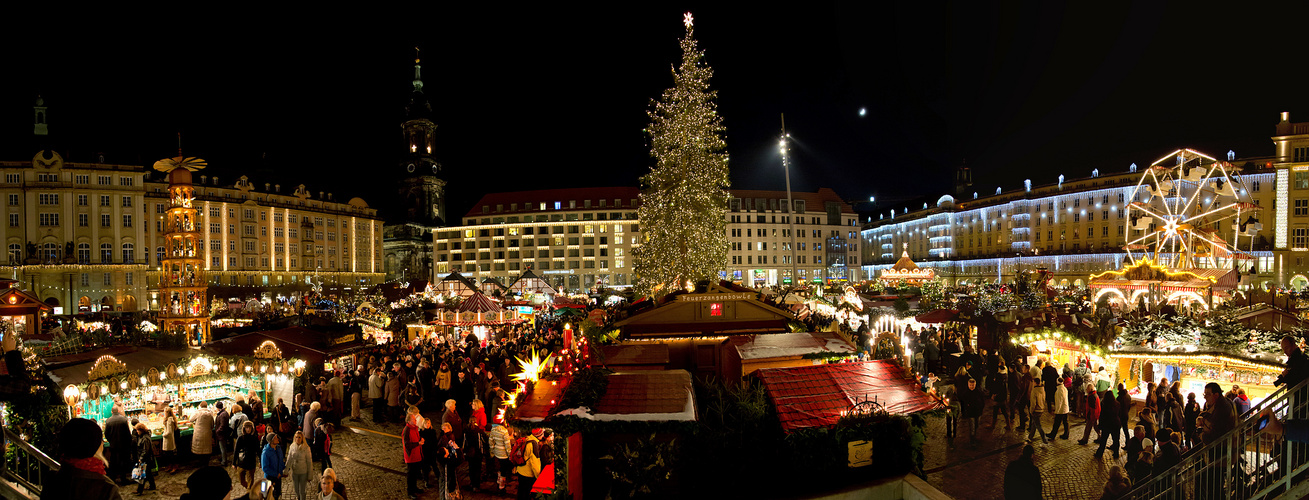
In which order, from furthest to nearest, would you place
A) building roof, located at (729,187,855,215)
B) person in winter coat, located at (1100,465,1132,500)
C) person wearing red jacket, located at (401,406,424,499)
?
building roof, located at (729,187,855,215) → person wearing red jacket, located at (401,406,424,499) → person in winter coat, located at (1100,465,1132,500)

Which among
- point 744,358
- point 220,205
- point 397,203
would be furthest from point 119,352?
point 397,203

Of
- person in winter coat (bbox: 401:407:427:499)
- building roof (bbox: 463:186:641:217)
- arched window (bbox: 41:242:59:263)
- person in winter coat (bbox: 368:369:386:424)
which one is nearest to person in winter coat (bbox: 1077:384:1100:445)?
person in winter coat (bbox: 401:407:427:499)

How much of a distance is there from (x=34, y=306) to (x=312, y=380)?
17450 millimetres

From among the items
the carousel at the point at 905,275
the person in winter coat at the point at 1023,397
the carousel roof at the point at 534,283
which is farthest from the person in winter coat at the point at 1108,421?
the carousel at the point at 905,275

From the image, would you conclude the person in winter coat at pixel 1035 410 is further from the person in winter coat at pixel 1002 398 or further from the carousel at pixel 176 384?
the carousel at pixel 176 384

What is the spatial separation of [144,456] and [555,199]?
256 ft

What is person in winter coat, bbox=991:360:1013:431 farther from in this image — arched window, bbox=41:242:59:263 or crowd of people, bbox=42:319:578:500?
arched window, bbox=41:242:59:263

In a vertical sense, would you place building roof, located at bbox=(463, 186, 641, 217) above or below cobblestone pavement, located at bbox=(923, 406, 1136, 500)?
above

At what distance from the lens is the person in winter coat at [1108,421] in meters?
9.48

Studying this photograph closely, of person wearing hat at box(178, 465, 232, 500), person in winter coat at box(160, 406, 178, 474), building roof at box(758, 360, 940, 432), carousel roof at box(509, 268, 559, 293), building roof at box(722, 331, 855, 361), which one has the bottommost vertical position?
person in winter coat at box(160, 406, 178, 474)

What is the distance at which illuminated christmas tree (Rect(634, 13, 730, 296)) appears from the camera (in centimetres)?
2189

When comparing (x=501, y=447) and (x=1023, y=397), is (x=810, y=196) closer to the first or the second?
(x=1023, y=397)

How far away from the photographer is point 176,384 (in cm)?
1274

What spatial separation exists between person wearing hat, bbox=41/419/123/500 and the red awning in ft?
68.6
